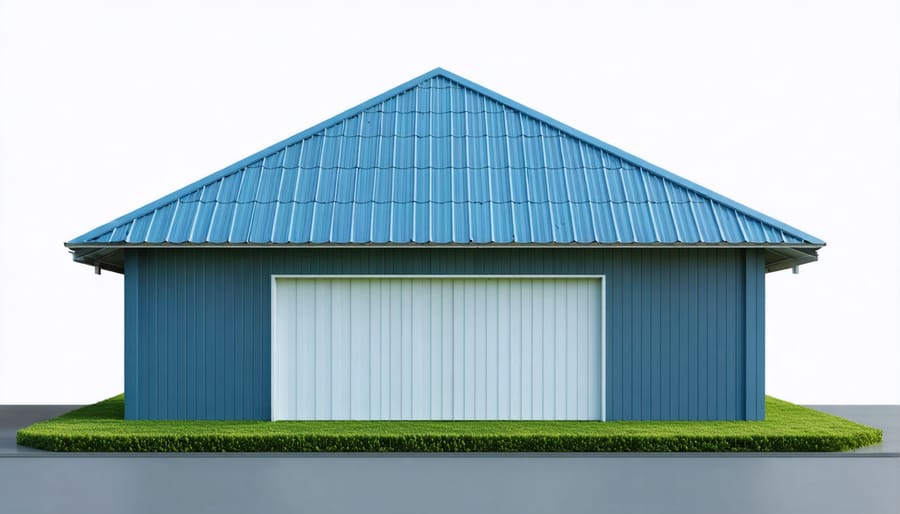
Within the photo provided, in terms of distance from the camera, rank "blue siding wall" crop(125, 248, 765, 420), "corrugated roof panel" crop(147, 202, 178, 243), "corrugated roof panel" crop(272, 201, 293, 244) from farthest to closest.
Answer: "blue siding wall" crop(125, 248, 765, 420) → "corrugated roof panel" crop(147, 202, 178, 243) → "corrugated roof panel" crop(272, 201, 293, 244)

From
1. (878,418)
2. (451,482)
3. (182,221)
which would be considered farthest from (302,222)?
(878,418)

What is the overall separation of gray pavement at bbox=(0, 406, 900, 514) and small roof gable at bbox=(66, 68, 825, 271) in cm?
325

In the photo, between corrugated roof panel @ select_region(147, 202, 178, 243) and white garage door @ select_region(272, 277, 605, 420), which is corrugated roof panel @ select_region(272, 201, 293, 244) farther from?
corrugated roof panel @ select_region(147, 202, 178, 243)

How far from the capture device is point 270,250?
12.8 meters

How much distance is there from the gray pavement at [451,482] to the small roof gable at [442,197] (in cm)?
325

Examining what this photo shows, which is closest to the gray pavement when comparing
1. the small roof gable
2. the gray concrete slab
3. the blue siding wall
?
the gray concrete slab

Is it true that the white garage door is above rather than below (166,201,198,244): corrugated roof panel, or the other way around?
below

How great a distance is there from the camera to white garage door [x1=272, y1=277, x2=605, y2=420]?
12844 mm

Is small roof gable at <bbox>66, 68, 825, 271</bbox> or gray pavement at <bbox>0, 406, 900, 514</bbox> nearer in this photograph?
gray pavement at <bbox>0, 406, 900, 514</bbox>

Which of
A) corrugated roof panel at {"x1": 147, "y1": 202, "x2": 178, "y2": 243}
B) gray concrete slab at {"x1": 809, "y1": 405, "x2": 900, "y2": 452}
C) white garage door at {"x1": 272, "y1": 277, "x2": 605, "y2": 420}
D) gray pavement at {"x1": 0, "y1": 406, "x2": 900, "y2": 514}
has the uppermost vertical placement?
corrugated roof panel at {"x1": 147, "y1": 202, "x2": 178, "y2": 243}

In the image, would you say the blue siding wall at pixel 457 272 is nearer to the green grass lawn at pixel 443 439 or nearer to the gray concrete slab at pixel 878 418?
the green grass lawn at pixel 443 439

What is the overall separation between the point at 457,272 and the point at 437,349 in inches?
49.9

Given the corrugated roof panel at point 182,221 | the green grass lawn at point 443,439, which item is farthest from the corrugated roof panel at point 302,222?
the green grass lawn at point 443,439

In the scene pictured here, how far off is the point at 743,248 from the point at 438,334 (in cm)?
497
